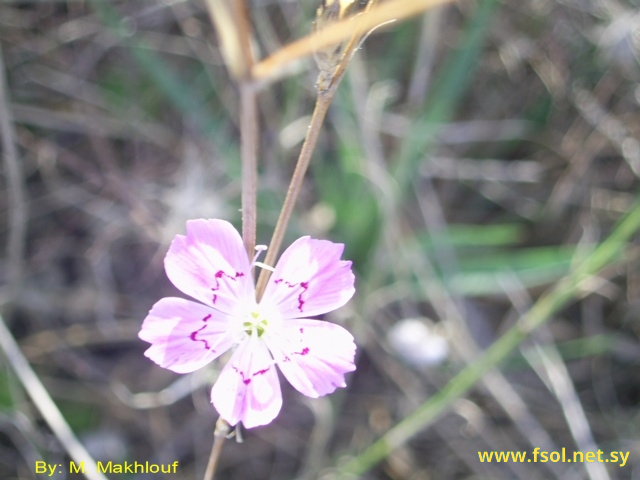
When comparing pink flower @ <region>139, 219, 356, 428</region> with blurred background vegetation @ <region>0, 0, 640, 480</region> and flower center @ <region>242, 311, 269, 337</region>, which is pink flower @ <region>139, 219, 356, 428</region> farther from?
blurred background vegetation @ <region>0, 0, 640, 480</region>

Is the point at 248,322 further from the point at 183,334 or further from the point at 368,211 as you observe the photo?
the point at 368,211

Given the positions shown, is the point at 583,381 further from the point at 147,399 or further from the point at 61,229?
the point at 61,229

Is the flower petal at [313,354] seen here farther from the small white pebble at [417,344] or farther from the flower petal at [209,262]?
the small white pebble at [417,344]

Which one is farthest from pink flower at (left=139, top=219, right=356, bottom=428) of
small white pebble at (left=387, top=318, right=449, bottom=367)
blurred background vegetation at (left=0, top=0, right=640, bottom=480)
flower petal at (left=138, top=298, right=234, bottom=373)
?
small white pebble at (left=387, top=318, right=449, bottom=367)

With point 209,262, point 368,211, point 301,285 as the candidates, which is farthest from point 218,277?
point 368,211

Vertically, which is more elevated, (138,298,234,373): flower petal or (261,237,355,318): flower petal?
(261,237,355,318): flower petal

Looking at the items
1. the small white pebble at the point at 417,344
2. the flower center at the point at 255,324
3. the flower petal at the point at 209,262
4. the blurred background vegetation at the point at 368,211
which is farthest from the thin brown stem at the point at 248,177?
the small white pebble at the point at 417,344

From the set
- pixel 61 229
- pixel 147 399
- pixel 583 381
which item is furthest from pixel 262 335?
pixel 583 381
